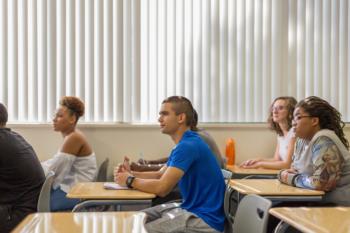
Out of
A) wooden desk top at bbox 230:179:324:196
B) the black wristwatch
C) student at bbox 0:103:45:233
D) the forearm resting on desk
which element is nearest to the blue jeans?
student at bbox 0:103:45:233

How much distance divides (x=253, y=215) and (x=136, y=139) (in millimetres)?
3066

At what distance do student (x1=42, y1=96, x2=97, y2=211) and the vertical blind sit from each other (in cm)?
77

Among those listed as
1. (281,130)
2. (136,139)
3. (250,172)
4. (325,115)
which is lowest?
(250,172)

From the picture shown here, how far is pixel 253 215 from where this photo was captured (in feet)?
7.50

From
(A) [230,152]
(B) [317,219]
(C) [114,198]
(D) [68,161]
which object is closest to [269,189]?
(C) [114,198]

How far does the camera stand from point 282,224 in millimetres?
2426

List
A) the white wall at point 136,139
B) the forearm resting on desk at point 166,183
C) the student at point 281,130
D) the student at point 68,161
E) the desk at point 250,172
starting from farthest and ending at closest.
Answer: the white wall at point 136,139 → the student at point 281,130 → the desk at point 250,172 → the student at point 68,161 → the forearm resting on desk at point 166,183

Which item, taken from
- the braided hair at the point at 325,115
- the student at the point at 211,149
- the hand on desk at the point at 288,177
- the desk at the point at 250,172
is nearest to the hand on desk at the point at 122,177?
the student at the point at 211,149

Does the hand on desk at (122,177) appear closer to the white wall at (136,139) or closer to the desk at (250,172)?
the desk at (250,172)

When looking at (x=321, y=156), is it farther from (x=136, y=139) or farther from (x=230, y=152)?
(x=136, y=139)

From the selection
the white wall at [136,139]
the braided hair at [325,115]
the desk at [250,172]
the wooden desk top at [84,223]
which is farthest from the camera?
the white wall at [136,139]

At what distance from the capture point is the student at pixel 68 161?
3932 millimetres

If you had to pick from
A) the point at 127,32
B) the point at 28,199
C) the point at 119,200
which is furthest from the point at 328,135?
the point at 127,32

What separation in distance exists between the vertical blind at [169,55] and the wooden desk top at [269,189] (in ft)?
6.36
